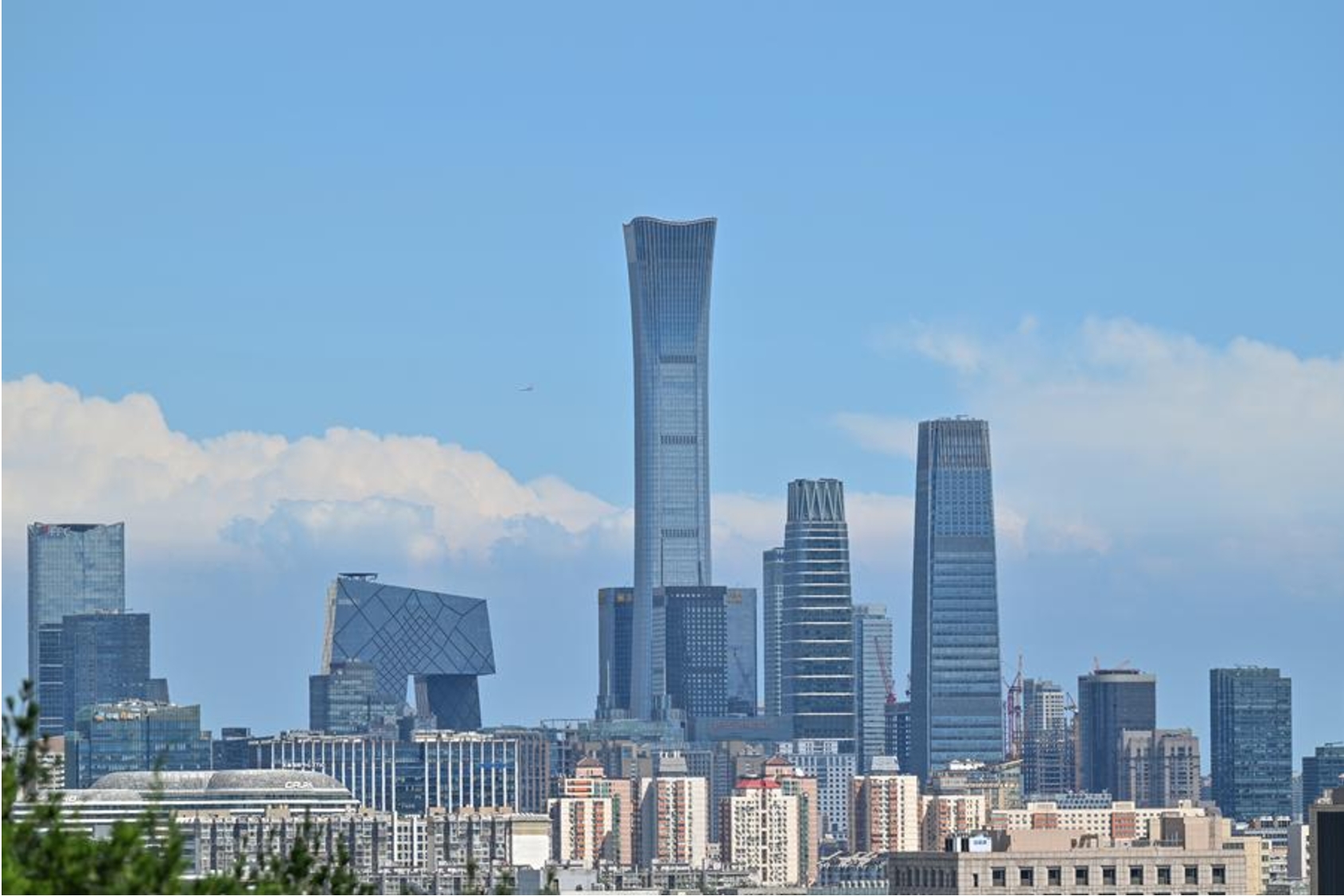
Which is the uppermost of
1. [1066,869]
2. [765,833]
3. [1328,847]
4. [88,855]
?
[88,855]

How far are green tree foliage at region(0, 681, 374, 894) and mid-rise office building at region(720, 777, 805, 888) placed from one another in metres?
162

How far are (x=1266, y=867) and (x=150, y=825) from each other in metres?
123

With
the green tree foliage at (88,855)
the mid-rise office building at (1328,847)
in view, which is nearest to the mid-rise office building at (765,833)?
the mid-rise office building at (1328,847)

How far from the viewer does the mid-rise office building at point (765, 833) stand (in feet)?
614

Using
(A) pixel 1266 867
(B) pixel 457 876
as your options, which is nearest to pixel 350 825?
(B) pixel 457 876

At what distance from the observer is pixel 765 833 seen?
631 ft

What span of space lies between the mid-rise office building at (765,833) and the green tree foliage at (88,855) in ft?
531

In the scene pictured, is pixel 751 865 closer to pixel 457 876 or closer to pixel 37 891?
pixel 457 876

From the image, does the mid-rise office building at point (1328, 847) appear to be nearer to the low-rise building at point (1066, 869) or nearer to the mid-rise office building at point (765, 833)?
the low-rise building at point (1066, 869)

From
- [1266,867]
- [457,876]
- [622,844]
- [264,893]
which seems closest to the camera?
[264,893]

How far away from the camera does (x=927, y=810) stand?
7854 inches

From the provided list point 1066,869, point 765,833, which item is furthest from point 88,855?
point 765,833

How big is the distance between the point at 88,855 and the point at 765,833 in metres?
175

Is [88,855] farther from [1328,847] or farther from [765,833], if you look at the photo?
[765,833]
